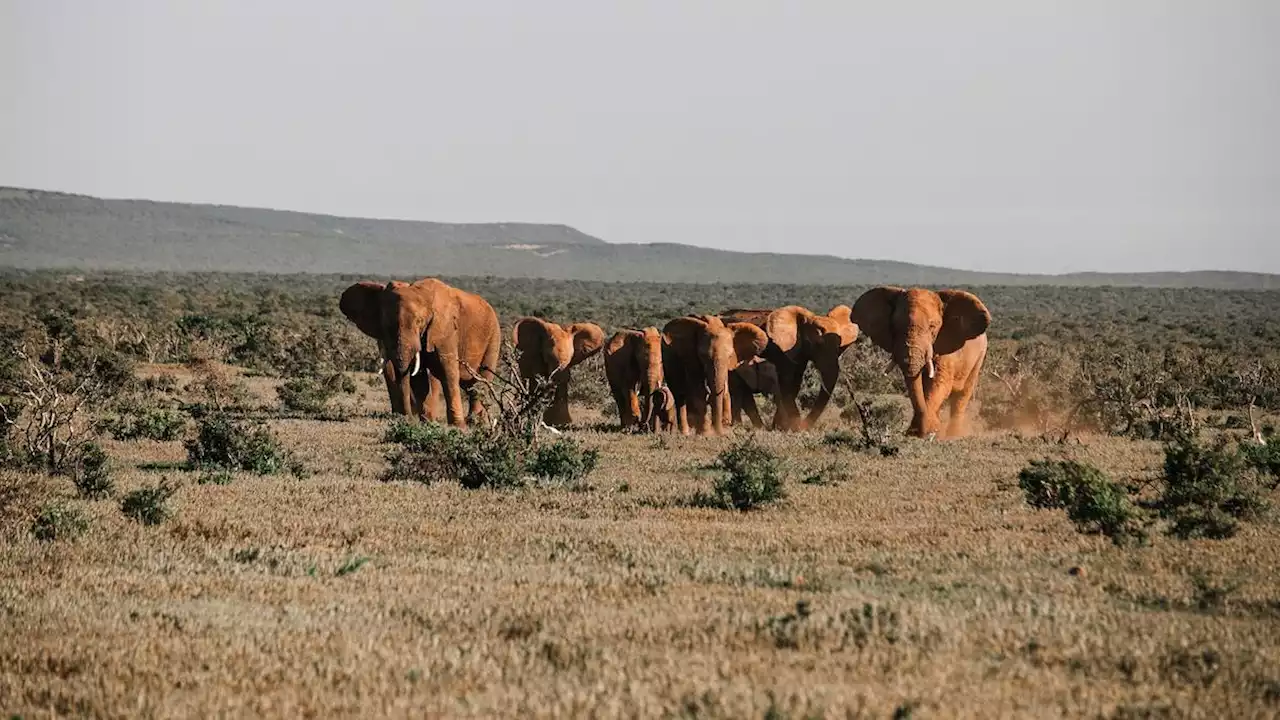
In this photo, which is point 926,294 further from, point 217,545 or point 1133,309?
point 1133,309

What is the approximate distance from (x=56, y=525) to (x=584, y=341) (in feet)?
56.6

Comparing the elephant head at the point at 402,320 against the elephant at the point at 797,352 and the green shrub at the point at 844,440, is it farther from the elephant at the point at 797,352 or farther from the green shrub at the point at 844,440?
the green shrub at the point at 844,440

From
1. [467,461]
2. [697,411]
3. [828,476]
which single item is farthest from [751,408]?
[467,461]

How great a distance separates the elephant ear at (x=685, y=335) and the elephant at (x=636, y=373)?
1.31 feet

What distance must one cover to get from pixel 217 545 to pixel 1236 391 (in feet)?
84.3

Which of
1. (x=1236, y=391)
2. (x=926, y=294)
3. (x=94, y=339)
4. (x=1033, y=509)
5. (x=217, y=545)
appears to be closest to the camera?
(x=217, y=545)

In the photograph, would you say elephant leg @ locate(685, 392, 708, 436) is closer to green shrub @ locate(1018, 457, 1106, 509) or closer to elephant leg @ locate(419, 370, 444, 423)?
elephant leg @ locate(419, 370, 444, 423)

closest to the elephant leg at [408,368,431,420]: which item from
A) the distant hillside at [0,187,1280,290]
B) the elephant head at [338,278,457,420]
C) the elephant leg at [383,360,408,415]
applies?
the elephant head at [338,278,457,420]

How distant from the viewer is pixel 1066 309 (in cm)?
9281

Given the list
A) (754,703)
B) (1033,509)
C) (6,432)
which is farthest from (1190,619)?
(6,432)

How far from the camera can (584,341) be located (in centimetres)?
2836

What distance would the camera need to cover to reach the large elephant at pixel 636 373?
2398cm

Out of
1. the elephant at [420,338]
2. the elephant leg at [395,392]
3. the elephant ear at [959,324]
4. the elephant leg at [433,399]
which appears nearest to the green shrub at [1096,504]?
the elephant ear at [959,324]

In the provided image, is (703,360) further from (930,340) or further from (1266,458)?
(1266,458)
